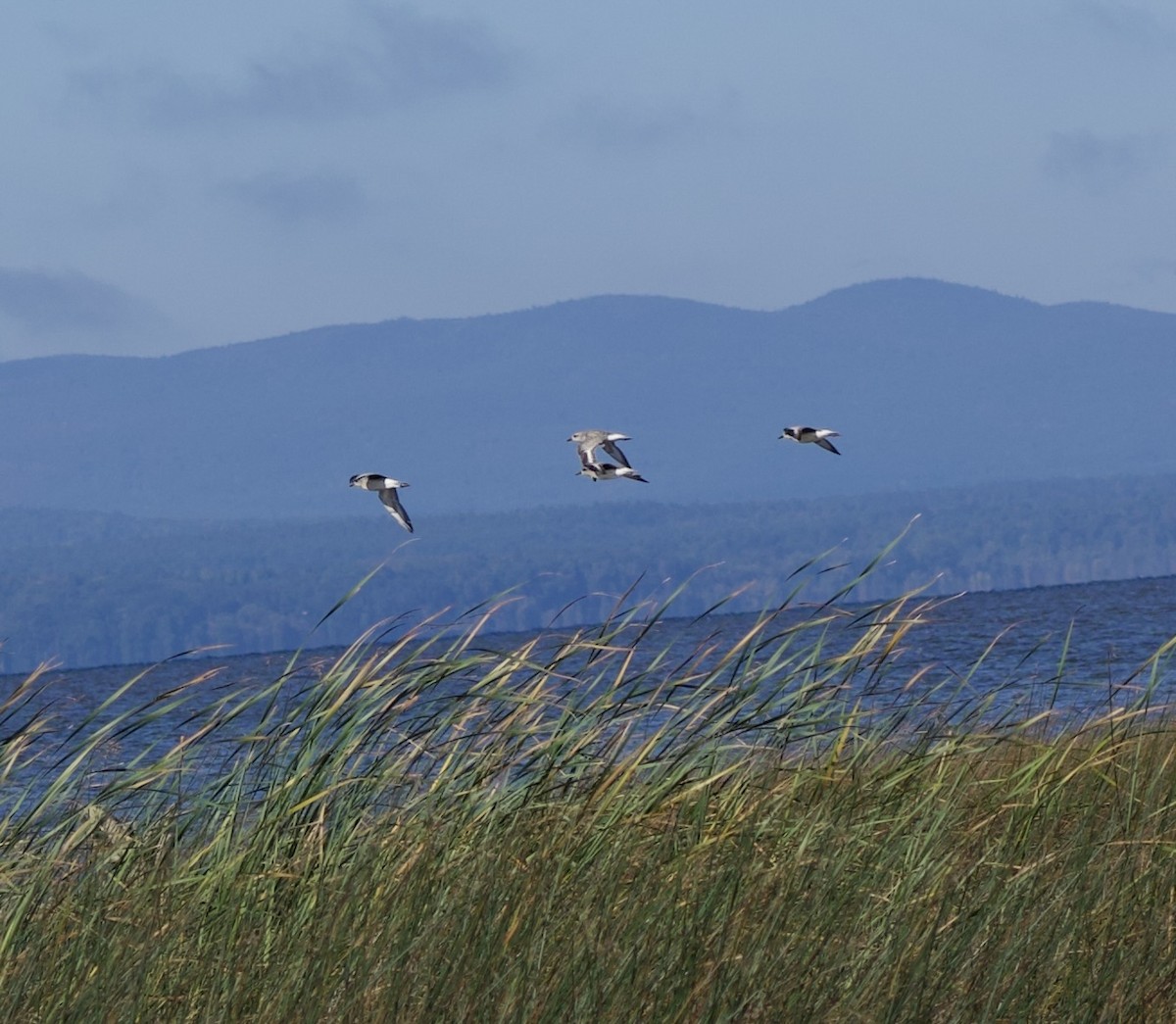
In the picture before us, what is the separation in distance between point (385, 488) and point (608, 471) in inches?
66.1

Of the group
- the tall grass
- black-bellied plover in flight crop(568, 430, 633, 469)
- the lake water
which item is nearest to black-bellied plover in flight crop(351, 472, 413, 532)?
the lake water

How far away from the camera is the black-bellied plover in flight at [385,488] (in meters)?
11.6

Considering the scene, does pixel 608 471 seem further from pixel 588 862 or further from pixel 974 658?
pixel 974 658

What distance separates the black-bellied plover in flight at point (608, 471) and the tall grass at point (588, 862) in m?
1.91

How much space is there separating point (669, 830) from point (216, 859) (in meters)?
1.93

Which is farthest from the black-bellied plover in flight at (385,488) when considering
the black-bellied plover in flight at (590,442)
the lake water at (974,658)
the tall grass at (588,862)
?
the tall grass at (588,862)

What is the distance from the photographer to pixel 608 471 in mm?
11281

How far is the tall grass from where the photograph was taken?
5.84m

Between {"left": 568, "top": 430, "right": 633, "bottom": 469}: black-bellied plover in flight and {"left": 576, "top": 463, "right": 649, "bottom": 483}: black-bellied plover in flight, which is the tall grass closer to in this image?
{"left": 576, "top": 463, "right": 649, "bottom": 483}: black-bellied plover in flight

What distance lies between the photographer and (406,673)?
317 inches

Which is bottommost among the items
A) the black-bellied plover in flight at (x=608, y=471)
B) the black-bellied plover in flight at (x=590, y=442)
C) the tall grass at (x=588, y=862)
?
the tall grass at (x=588, y=862)

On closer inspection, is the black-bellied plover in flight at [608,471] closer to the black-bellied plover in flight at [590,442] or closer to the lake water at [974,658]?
the black-bellied plover in flight at [590,442]

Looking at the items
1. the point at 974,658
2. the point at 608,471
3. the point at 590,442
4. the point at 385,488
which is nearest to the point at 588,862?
the point at 608,471

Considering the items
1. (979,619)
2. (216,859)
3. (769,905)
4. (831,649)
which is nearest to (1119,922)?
(769,905)
